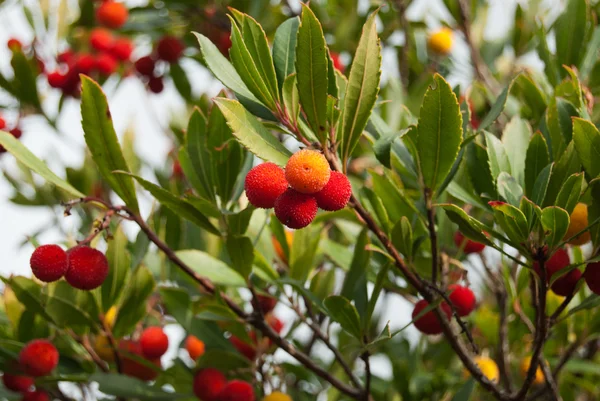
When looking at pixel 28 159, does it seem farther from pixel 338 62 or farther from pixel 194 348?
pixel 338 62

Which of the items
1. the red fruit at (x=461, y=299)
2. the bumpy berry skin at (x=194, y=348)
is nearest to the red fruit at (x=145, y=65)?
the bumpy berry skin at (x=194, y=348)

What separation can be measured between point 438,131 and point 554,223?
20 centimetres

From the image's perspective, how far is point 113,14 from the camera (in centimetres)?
262

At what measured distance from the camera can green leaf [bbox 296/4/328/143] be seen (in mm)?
933

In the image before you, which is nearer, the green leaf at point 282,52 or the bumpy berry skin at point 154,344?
the green leaf at point 282,52

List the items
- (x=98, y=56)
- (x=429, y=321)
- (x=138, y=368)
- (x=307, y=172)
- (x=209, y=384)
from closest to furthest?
(x=307, y=172)
(x=429, y=321)
(x=209, y=384)
(x=138, y=368)
(x=98, y=56)

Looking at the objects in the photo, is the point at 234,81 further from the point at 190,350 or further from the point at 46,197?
the point at 46,197

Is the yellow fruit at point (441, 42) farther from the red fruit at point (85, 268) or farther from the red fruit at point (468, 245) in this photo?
the red fruit at point (85, 268)

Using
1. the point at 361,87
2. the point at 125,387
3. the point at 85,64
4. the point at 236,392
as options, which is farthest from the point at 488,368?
the point at 85,64

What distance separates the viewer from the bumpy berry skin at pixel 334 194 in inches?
37.0

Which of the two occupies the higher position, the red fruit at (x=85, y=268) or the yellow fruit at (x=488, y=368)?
the red fruit at (x=85, y=268)

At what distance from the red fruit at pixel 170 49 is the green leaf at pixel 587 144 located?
1923mm

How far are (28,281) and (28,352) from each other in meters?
0.15

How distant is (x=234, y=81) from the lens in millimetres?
1027
